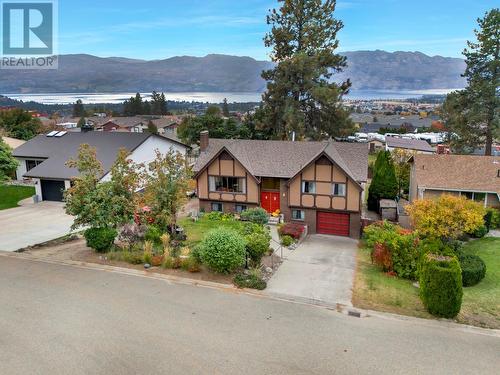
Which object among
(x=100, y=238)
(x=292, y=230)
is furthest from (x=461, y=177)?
(x=100, y=238)

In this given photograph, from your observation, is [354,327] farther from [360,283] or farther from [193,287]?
[193,287]

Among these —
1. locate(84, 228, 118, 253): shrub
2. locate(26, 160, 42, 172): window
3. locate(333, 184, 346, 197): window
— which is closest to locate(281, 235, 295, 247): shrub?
locate(333, 184, 346, 197): window

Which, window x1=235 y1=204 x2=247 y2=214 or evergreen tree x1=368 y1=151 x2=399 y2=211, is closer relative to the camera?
window x1=235 y1=204 x2=247 y2=214

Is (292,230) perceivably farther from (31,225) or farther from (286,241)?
(31,225)

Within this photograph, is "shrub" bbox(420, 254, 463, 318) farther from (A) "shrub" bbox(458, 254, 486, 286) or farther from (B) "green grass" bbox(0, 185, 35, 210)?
(B) "green grass" bbox(0, 185, 35, 210)

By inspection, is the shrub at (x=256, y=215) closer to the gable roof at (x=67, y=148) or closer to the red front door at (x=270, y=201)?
the red front door at (x=270, y=201)

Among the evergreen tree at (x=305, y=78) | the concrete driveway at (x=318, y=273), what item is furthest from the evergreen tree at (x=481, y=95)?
the concrete driveway at (x=318, y=273)

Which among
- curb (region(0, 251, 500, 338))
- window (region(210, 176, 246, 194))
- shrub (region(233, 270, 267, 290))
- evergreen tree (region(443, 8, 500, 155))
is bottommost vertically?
curb (region(0, 251, 500, 338))
